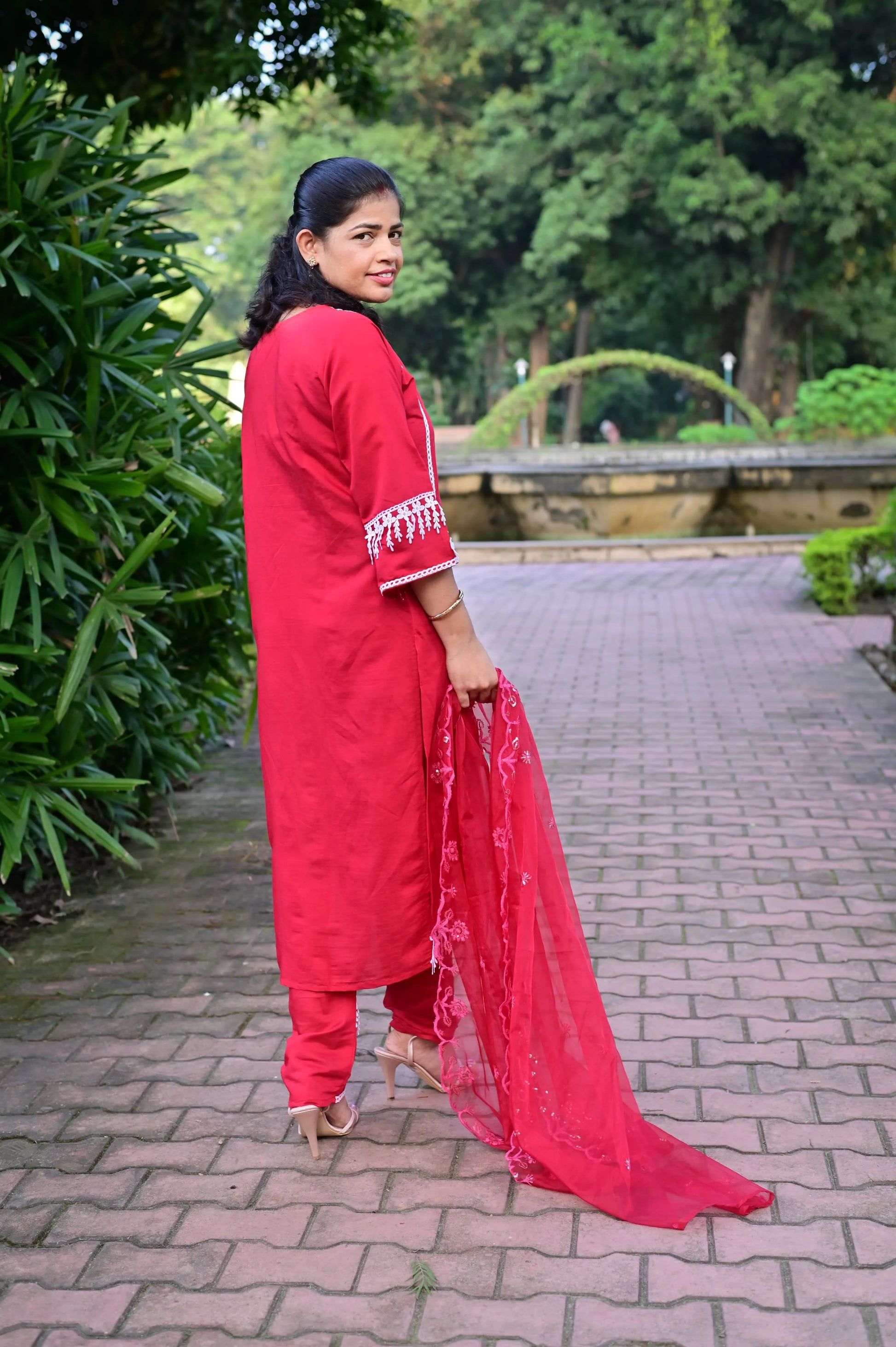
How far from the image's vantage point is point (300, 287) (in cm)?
265

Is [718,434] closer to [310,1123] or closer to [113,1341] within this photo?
[310,1123]

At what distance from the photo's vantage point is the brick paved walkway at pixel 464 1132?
2291 mm

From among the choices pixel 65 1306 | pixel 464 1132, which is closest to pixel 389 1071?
pixel 464 1132

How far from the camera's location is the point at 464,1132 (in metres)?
2.92

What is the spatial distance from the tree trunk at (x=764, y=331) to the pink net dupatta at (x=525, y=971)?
28.1m

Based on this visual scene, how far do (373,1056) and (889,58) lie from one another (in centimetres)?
2918

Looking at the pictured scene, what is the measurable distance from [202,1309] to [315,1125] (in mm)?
541

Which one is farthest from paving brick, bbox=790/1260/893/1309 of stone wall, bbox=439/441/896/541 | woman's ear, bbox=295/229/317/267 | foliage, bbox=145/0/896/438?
foliage, bbox=145/0/896/438

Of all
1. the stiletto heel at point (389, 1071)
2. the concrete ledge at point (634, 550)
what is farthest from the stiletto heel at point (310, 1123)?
the concrete ledge at point (634, 550)

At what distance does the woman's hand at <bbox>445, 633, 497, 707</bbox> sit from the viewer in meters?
2.67

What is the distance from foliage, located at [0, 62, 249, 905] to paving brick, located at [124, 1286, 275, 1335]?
1625 millimetres

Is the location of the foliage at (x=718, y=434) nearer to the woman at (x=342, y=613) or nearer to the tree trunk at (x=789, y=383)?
the tree trunk at (x=789, y=383)

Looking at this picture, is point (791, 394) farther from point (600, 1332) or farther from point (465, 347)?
point (600, 1332)

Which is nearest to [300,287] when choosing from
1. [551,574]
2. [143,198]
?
[143,198]
